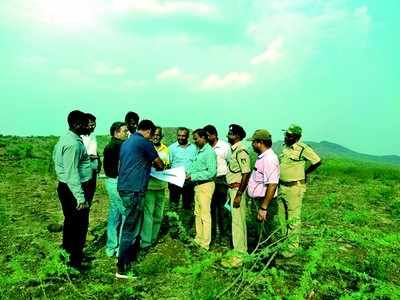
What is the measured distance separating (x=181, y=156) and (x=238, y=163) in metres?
1.99

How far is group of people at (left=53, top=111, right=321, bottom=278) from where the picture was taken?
568 centimetres

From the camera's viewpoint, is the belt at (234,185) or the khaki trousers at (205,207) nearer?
the belt at (234,185)

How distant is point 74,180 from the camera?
550cm

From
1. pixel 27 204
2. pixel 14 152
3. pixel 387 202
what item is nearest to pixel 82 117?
pixel 27 204

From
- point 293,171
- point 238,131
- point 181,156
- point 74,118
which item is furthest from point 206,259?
point 181,156

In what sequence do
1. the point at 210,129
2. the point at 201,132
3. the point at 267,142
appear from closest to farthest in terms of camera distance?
the point at 267,142, the point at 201,132, the point at 210,129

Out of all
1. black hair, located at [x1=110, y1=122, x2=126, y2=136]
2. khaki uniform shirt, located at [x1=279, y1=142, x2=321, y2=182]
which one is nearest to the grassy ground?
khaki uniform shirt, located at [x1=279, y1=142, x2=321, y2=182]

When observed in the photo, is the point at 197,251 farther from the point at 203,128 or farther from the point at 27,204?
the point at 27,204

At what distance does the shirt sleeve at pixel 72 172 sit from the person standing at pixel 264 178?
2.17 meters

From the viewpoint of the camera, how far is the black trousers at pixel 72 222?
5.66 m

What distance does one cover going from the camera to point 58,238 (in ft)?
25.5

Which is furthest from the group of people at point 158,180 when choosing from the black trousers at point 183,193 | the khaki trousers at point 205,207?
the black trousers at point 183,193

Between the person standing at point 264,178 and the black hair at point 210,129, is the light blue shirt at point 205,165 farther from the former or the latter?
the person standing at point 264,178

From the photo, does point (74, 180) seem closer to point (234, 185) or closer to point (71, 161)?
point (71, 161)
